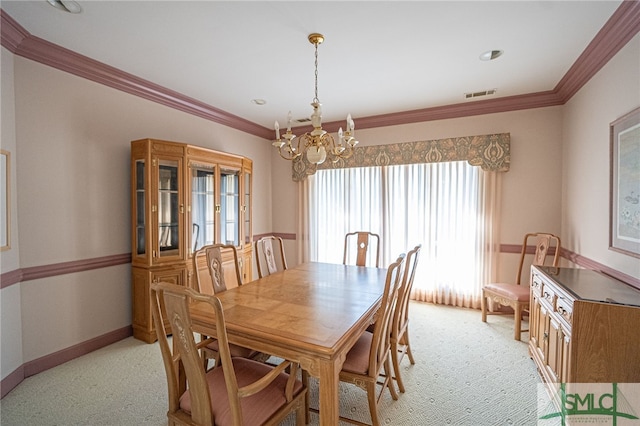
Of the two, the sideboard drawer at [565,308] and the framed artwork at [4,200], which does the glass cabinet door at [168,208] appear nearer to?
the framed artwork at [4,200]

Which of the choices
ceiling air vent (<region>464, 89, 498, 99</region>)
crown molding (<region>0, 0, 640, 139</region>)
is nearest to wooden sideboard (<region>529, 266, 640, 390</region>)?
crown molding (<region>0, 0, 640, 139</region>)

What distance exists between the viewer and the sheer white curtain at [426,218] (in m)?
3.86

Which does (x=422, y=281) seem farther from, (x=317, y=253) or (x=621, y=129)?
(x=621, y=129)

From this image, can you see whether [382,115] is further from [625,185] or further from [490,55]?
[625,185]

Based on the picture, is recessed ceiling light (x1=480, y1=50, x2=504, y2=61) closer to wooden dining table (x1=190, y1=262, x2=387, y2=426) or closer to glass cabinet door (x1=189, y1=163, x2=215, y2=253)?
wooden dining table (x1=190, y1=262, x2=387, y2=426)

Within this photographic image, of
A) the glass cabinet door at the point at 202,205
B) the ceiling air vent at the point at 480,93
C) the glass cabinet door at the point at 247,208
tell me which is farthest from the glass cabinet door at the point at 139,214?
the ceiling air vent at the point at 480,93

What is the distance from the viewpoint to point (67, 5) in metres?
1.93

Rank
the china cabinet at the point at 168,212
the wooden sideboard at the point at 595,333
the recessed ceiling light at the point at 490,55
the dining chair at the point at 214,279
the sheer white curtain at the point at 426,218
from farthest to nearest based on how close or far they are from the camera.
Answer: the sheer white curtain at the point at 426,218 < the china cabinet at the point at 168,212 < the recessed ceiling light at the point at 490,55 < the dining chair at the point at 214,279 < the wooden sideboard at the point at 595,333

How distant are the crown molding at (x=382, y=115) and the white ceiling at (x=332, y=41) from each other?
81 millimetres

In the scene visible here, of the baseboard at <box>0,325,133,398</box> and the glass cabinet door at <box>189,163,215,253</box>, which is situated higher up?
the glass cabinet door at <box>189,163,215,253</box>

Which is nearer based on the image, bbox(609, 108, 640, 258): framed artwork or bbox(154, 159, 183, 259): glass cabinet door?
bbox(609, 108, 640, 258): framed artwork

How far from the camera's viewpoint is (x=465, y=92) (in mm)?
3416

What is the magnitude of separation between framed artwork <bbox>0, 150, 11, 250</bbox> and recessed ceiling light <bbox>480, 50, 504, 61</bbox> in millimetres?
3933

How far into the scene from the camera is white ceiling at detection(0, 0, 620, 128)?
6.48 feet
